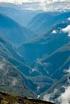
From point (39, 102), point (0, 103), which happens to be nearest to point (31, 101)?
point (39, 102)

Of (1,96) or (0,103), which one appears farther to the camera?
(1,96)

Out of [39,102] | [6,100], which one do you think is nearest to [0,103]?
[6,100]

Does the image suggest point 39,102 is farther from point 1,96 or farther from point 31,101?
point 1,96

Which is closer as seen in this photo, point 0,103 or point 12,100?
point 0,103

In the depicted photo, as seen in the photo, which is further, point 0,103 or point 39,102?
point 39,102

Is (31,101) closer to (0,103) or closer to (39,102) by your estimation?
(39,102)

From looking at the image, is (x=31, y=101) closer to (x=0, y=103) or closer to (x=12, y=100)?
(x=12, y=100)
